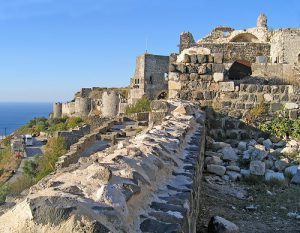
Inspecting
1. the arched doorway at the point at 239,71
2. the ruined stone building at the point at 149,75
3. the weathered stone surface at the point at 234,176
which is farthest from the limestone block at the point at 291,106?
the ruined stone building at the point at 149,75

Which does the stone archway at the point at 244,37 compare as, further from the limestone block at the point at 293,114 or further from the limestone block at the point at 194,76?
the limestone block at the point at 293,114

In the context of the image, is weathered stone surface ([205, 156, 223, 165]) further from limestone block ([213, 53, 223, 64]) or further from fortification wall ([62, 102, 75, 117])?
fortification wall ([62, 102, 75, 117])

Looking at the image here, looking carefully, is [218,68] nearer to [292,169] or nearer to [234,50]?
[292,169]

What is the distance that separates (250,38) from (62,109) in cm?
3619

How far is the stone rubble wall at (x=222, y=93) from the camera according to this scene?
9.01 m

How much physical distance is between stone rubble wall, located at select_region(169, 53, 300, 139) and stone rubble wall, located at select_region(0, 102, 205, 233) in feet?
16.1

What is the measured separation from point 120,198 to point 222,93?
285 inches

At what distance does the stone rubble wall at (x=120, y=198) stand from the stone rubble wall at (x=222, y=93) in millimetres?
4916

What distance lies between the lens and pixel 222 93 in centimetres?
937

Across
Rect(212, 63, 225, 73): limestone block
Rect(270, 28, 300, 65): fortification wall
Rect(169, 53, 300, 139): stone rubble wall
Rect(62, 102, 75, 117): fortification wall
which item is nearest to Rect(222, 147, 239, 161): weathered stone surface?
Rect(169, 53, 300, 139): stone rubble wall

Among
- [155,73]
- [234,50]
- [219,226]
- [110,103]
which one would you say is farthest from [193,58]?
[110,103]

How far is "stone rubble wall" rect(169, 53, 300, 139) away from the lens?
901cm

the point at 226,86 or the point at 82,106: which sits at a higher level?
the point at 226,86

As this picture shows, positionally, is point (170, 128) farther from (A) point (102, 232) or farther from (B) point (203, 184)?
(A) point (102, 232)
